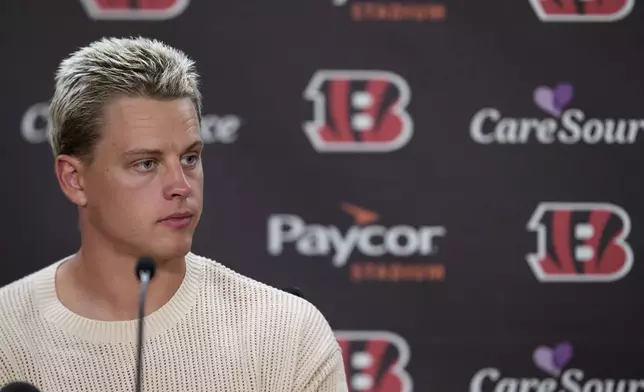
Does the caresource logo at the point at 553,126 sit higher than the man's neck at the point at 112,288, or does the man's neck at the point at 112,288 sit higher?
the caresource logo at the point at 553,126

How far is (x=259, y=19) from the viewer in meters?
3.19

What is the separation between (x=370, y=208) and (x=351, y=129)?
0.84 feet

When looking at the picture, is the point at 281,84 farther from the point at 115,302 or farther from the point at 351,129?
the point at 115,302

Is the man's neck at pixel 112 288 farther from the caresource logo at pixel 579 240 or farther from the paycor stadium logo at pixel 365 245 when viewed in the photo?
the caresource logo at pixel 579 240

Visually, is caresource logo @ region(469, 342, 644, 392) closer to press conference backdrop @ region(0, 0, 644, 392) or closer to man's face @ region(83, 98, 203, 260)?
press conference backdrop @ region(0, 0, 644, 392)

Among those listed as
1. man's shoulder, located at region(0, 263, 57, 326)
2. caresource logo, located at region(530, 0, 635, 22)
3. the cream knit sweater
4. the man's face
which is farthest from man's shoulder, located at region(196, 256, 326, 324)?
caresource logo, located at region(530, 0, 635, 22)

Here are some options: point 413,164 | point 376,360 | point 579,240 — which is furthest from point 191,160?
point 579,240

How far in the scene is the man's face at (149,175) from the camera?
5.88ft

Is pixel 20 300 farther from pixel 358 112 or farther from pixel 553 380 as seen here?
pixel 553 380

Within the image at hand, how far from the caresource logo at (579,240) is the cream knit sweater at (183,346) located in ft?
4.62

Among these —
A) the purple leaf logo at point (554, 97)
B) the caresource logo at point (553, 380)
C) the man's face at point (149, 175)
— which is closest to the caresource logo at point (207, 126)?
the purple leaf logo at point (554, 97)

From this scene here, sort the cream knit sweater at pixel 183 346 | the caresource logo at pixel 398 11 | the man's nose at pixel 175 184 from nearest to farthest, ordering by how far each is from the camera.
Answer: the man's nose at pixel 175 184
the cream knit sweater at pixel 183 346
the caresource logo at pixel 398 11

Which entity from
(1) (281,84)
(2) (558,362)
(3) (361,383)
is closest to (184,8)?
(1) (281,84)

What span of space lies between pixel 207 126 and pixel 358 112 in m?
0.48
